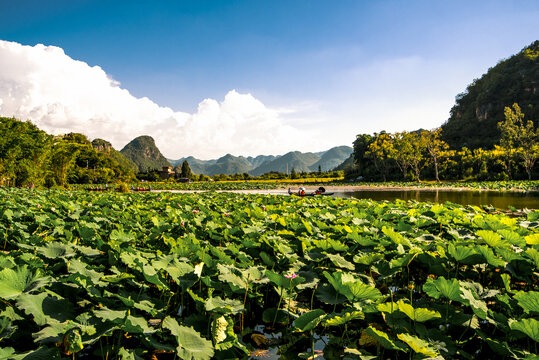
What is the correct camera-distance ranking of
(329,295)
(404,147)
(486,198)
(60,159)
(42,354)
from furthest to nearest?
(404,147) < (60,159) < (486,198) < (329,295) < (42,354)

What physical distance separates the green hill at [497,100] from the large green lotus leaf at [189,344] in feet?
242

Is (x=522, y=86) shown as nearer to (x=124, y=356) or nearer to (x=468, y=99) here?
(x=468, y=99)

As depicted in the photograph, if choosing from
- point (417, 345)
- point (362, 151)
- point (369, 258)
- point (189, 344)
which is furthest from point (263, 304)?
point (362, 151)

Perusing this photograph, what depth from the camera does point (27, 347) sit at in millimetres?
1636

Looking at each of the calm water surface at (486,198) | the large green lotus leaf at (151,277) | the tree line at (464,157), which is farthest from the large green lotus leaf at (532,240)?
the tree line at (464,157)

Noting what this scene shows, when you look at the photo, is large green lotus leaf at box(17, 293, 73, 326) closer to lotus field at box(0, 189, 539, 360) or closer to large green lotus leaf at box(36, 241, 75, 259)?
lotus field at box(0, 189, 539, 360)

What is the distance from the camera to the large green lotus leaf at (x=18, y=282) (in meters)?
1.51

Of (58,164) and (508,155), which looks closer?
(58,164)

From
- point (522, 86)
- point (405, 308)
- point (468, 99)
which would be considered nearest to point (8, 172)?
point (405, 308)

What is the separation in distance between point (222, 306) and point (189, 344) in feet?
1.06

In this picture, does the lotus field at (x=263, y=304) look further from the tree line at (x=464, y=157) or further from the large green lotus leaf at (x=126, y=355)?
the tree line at (x=464, y=157)

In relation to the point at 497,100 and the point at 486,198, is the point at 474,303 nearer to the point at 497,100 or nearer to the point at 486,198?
the point at 486,198

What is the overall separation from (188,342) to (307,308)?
118 cm

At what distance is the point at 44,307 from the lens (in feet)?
5.18
